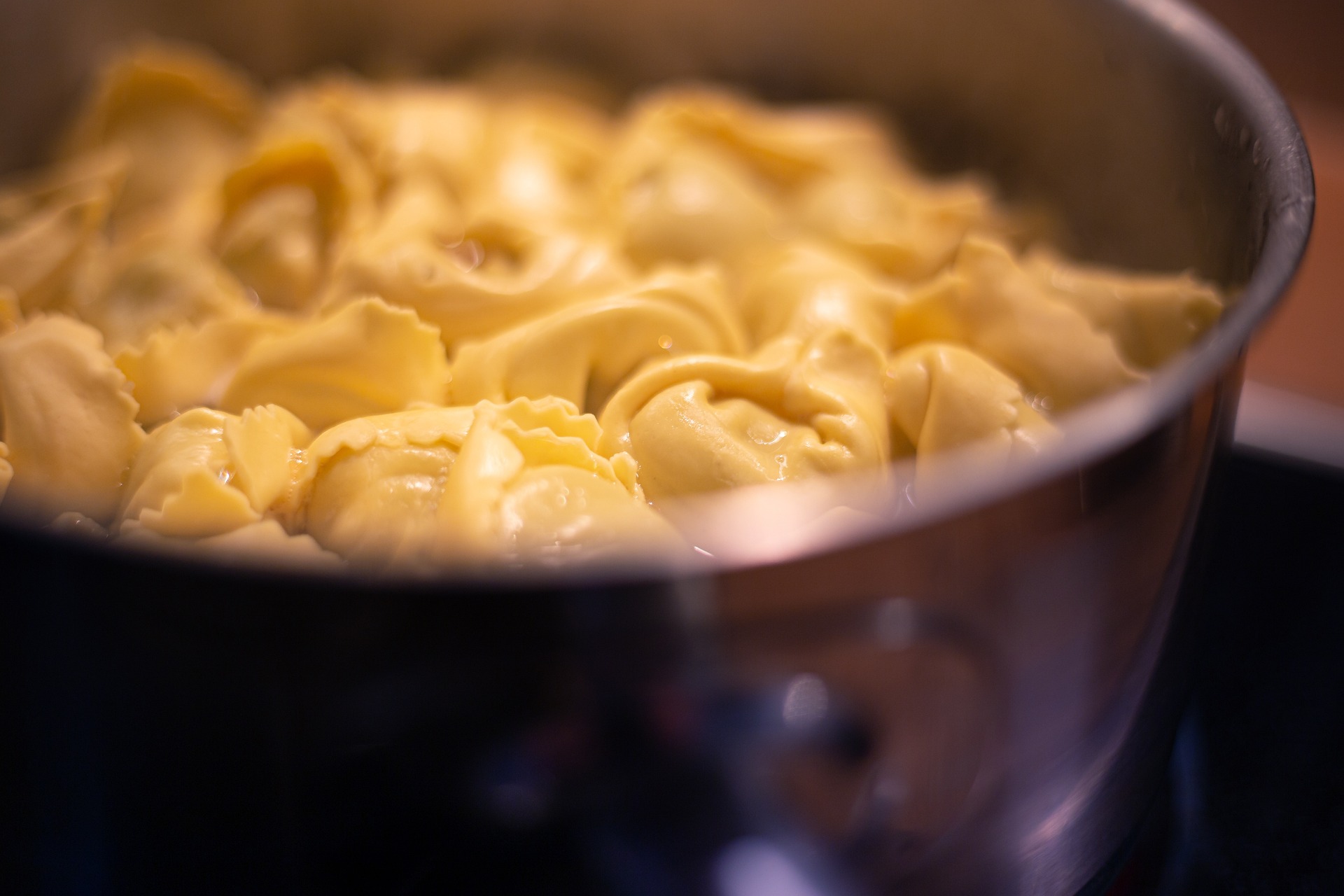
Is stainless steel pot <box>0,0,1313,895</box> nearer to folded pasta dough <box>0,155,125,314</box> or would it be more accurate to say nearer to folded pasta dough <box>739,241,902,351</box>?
folded pasta dough <box>739,241,902,351</box>

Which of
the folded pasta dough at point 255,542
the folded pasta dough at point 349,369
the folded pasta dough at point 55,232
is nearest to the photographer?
the folded pasta dough at point 255,542

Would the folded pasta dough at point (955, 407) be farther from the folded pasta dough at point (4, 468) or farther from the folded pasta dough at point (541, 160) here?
the folded pasta dough at point (4, 468)

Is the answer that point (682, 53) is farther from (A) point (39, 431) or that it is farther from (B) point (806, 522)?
(B) point (806, 522)

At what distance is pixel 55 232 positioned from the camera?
27.1 inches

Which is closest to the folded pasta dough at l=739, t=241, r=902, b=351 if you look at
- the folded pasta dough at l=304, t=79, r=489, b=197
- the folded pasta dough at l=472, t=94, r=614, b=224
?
the folded pasta dough at l=472, t=94, r=614, b=224

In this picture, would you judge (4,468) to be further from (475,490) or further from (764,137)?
(764,137)

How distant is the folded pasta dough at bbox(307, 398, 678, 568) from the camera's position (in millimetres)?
407

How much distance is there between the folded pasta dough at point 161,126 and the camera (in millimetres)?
840

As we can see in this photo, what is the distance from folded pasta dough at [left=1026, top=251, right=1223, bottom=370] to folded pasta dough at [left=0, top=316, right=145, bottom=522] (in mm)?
512

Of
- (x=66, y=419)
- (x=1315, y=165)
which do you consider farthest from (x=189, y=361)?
(x=1315, y=165)

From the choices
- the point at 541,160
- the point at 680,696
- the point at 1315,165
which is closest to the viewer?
the point at 680,696

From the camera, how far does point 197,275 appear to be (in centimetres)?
68

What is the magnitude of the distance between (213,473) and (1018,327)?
411mm

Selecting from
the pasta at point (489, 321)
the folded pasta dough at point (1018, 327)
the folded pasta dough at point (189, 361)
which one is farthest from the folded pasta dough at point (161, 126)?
the folded pasta dough at point (1018, 327)
